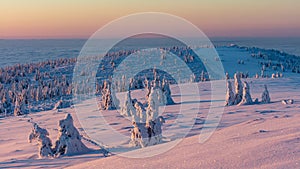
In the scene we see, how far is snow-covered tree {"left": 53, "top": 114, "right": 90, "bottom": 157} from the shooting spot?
1002 cm

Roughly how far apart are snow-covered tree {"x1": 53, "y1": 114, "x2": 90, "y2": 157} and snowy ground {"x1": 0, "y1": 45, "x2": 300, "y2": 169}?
16.4 inches

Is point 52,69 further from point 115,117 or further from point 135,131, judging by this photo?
point 135,131

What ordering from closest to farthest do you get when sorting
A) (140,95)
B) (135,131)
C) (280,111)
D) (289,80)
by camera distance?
(135,131) < (280,111) < (140,95) < (289,80)

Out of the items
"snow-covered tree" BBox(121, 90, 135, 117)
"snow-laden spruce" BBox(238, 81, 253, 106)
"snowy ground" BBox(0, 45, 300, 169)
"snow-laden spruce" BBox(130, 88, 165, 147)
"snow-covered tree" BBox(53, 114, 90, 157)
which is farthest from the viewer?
"snow-laden spruce" BBox(238, 81, 253, 106)

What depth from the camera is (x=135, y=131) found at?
10430 mm

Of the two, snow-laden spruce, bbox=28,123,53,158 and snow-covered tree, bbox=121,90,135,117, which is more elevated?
snow-covered tree, bbox=121,90,135,117

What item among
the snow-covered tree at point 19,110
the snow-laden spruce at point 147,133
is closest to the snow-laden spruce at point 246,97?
the snow-laden spruce at point 147,133

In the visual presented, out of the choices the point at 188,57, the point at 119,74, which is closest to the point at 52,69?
the point at 119,74

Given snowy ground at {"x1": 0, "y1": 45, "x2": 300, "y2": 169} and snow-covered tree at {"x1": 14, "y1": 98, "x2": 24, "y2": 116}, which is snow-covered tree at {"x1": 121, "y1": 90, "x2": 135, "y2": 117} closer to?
snowy ground at {"x1": 0, "y1": 45, "x2": 300, "y2": 169}

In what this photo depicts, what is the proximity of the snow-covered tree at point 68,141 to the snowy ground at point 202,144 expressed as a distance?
1.36 feet

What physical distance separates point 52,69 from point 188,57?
58.2 ft

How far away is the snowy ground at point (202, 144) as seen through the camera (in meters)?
5.95

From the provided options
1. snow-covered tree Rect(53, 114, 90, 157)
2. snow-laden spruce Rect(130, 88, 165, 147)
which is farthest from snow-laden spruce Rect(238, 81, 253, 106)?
snow-covered tree Rect(53, 114, 90, 157)

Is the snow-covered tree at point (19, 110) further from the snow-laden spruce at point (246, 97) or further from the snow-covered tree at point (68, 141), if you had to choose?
the snow-covered tree at point (68, 141)
